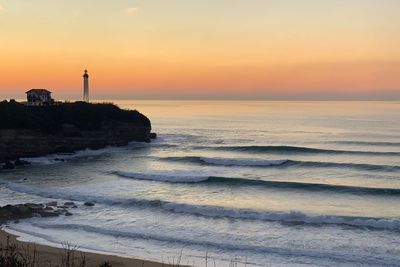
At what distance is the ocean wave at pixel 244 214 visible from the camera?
1769 centimetres

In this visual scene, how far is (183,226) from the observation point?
1739 cm

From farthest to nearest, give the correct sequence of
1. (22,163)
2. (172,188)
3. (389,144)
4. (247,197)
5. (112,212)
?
(389,144), (22,163), (172,188), (247,197), (112,212)

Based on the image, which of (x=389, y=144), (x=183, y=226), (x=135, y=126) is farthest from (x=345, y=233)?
(x=135, y=126)

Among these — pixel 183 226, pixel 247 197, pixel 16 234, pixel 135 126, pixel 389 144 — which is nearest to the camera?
pixel 16 234

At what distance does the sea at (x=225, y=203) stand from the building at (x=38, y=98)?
32.6 feet

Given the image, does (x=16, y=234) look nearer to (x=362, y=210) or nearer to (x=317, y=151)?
(x=362, y=210)

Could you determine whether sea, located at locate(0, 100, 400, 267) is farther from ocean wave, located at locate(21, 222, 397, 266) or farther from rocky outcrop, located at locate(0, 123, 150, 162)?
rocky outcrop, located at locate(0, 123, 150, 162)

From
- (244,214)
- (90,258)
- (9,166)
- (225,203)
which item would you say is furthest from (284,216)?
(9,166)

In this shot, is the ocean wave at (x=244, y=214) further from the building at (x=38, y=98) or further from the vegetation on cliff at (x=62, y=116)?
the building at (x=38, y=98)

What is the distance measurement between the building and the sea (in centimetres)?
993

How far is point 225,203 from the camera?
70.6 feet

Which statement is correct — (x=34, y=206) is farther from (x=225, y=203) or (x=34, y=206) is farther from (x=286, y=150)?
(x=286, y=150)

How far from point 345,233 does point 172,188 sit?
1166 centimetres

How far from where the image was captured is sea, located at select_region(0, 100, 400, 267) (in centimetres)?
1444
